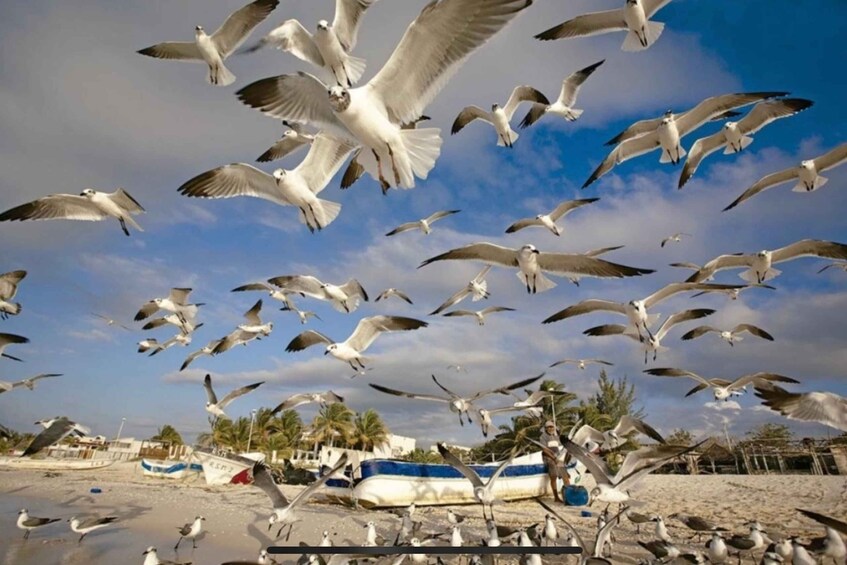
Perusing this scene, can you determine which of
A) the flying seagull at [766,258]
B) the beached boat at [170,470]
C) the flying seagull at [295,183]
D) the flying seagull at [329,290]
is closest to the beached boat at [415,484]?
the flying seagull at [329,290]

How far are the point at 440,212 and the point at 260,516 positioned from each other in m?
8.89

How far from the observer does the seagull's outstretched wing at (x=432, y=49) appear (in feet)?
15.5

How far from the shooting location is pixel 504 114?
38.8 ft

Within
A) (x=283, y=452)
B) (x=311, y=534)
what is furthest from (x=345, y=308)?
(x=283, y=452)

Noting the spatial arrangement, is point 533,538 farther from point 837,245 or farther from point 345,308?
point 837,245

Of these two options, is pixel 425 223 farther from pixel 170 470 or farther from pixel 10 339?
pixel 170 470

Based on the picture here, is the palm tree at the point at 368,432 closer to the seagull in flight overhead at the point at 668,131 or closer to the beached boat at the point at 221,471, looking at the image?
the beached boat at the point at 221,471

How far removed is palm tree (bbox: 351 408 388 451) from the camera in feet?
142

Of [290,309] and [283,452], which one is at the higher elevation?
[290,309]

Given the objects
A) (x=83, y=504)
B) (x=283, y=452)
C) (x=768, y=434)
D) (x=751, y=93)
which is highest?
(x=751, y=93)

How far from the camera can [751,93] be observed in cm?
958

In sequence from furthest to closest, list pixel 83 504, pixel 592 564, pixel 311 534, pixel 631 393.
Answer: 1. pixel 631 393
2. pixel 83 504
3. pixel 311 534
4. pixel 592 564

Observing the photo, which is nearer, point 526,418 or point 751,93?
point 751,93

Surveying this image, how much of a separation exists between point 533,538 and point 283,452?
3583cm
